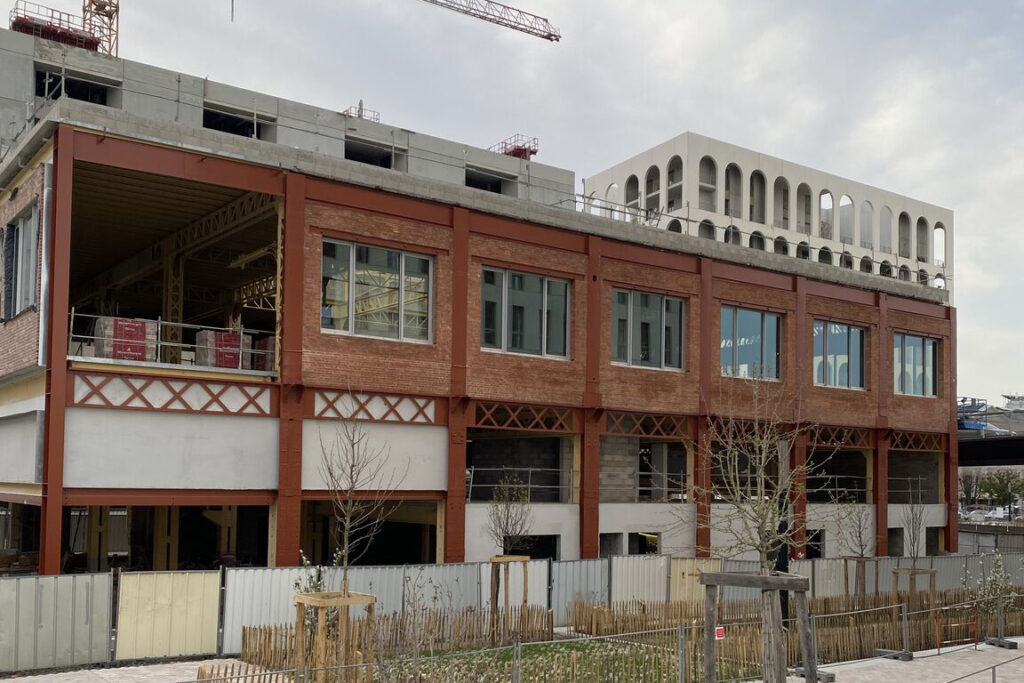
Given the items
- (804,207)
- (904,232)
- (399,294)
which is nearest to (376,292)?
(399,294)

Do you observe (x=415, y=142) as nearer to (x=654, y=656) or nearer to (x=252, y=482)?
(x=252, y=482)

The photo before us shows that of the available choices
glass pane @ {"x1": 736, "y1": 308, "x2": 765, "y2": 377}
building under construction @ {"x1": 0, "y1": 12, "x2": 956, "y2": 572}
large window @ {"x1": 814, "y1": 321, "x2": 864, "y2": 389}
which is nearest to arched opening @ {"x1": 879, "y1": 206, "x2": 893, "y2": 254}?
building under construction @ {"x1": 0, "y1": 12, "x2": 956, "y2": 572}

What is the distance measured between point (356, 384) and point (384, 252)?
3.87 m

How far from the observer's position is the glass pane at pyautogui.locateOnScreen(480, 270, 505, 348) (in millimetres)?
31016

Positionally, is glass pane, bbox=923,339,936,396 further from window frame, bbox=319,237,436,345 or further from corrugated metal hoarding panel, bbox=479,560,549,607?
window frame, bbox=319,237,436,345

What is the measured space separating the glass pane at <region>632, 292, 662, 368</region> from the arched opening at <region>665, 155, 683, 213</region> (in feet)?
230

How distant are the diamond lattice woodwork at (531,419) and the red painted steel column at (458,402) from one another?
0.73m

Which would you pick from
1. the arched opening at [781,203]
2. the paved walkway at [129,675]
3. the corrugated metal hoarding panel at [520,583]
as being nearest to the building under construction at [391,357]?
the corrugated metal hoarding panel at [520,583]

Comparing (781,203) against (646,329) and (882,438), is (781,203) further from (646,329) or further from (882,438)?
(646,329)

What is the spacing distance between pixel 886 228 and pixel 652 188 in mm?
31336

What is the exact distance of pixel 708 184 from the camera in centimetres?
10412

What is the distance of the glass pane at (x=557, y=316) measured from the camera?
3266cm

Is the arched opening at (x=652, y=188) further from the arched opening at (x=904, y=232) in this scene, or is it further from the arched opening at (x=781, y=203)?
the arched opening at (x=904, y=232)

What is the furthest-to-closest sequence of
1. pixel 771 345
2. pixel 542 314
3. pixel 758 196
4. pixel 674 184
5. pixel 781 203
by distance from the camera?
pixel 781 203 < pixel 758 196 < pixel 674 184 < pixel 771 345 < pixel 542 314
